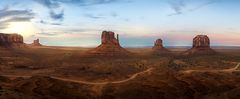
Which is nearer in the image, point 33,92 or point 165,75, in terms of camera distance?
point 33,92

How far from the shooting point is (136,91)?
108m

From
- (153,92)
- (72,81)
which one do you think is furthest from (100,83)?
(153,92)

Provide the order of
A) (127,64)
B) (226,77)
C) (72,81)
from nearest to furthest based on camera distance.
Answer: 1. (72,81)
2. (226,77)
3. (127,64)

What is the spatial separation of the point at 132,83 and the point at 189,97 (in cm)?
1887

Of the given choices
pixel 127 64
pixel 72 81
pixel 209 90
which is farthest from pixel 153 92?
pixel 127 64

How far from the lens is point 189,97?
104562 mm

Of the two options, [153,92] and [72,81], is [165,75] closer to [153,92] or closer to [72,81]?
[153,92]

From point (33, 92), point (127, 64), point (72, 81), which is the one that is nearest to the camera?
point (33, 92)

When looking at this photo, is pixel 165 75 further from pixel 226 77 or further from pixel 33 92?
pixel 33 92

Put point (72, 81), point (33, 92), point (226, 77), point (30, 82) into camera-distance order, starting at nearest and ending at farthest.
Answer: point (33, 92)
point (30, 82)
point (72, 81)
point (226, 77)

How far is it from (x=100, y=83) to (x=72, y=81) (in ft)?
29.8

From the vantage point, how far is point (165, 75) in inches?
4931

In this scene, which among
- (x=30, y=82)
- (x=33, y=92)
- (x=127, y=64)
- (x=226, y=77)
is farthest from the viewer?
(x=127, y=64)

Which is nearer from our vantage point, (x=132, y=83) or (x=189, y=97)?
(x=189, y=97)
